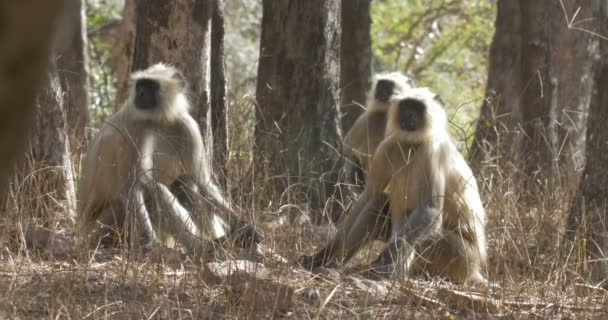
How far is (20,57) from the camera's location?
608mm

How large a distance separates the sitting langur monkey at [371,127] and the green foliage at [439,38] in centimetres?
915

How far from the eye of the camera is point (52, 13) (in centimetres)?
61

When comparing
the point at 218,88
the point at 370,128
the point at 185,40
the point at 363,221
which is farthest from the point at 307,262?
the point at 370,128

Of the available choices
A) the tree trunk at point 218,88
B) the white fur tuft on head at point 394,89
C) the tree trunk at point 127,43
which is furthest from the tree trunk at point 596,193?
the tree trunk at point 127,43

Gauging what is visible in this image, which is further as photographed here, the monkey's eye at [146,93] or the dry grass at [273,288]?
the monkey's eye at [146,93]

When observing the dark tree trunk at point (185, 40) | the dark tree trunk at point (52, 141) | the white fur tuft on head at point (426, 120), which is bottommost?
the dark tree trunk at point (52, 141)

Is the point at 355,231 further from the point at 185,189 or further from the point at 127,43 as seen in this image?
the point at 127,43

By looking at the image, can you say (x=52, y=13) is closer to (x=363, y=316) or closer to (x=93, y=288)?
(x=363, y=316)

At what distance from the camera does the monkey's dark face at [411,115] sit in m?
5.26

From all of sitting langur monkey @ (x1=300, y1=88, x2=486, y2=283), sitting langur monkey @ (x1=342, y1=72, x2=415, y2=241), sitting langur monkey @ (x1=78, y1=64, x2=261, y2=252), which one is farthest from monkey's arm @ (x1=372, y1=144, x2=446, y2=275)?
sitting langur monkey @ (x1=342, y1=72, x2=415, y2=241)

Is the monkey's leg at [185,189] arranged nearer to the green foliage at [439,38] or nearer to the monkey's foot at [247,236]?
the monkey's foot at [247,236]

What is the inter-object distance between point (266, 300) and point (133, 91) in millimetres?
2585

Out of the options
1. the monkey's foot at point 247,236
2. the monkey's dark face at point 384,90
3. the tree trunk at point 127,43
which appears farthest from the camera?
the tree trunk at point 127,43

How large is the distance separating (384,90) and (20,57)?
23.9 ft
